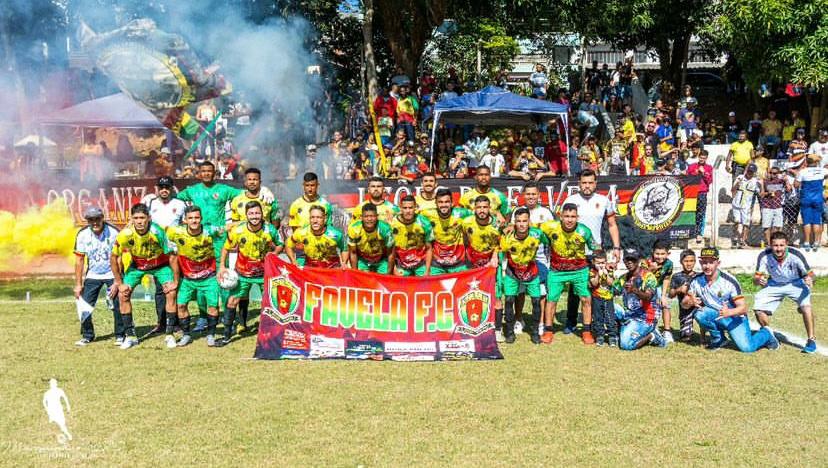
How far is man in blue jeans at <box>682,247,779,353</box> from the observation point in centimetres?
836

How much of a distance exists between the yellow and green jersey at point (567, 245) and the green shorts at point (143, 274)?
13.7 feet

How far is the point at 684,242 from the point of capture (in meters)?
13.2

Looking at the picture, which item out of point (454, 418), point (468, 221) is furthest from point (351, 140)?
point (454, 418)

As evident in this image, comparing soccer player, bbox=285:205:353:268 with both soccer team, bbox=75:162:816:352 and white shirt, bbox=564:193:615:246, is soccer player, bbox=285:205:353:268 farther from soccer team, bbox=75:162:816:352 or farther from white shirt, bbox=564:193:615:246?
white shirt, bbox=564:193:615:246

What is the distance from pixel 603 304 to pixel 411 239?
7.21 feet

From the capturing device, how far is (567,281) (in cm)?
902

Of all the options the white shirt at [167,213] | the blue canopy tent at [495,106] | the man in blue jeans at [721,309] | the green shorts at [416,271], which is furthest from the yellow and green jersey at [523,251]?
the blue canopy tent at [495,106]

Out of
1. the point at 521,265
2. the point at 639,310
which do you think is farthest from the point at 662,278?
the point at 521,265

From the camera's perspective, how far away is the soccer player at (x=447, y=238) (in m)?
8.99

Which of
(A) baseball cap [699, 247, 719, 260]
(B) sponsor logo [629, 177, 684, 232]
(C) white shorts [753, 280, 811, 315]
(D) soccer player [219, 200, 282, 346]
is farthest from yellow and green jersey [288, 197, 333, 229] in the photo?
(B) sponsor logo [629, 177, 684, 232]

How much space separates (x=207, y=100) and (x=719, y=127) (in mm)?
14879

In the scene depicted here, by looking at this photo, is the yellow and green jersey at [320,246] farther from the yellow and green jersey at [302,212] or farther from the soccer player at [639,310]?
the soccer player at [639,310]

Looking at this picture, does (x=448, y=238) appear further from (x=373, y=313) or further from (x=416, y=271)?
(x=373, y=313)

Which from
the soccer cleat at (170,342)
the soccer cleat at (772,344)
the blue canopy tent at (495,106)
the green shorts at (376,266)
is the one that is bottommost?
the soccer cleat at (772,344)
